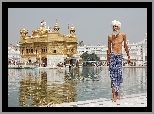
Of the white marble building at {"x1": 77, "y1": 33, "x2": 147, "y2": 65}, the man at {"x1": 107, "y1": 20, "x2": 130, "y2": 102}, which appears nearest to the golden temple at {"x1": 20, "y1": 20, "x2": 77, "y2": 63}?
the white marble building at {"x1": 77, "y1": 33, "x2": 147, "y2": 65}

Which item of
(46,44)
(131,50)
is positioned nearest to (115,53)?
(131,50)

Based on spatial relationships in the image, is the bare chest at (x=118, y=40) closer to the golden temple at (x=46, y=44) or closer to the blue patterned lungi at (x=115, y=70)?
the blue patterned lungi at (x=115, y=70)

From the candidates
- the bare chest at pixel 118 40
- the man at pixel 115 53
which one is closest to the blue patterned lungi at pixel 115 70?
the man at pixel 115 53

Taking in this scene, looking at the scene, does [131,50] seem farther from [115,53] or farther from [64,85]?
[64,85]

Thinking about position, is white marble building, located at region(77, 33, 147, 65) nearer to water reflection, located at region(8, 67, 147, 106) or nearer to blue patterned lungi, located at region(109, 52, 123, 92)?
water reflection, located at region(8, 67, 147, 106)

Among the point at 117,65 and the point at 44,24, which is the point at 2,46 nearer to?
the point at 44,24

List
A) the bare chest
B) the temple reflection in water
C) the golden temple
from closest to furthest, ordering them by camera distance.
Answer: the bare chest → the temple reflection in water → the golden temple
